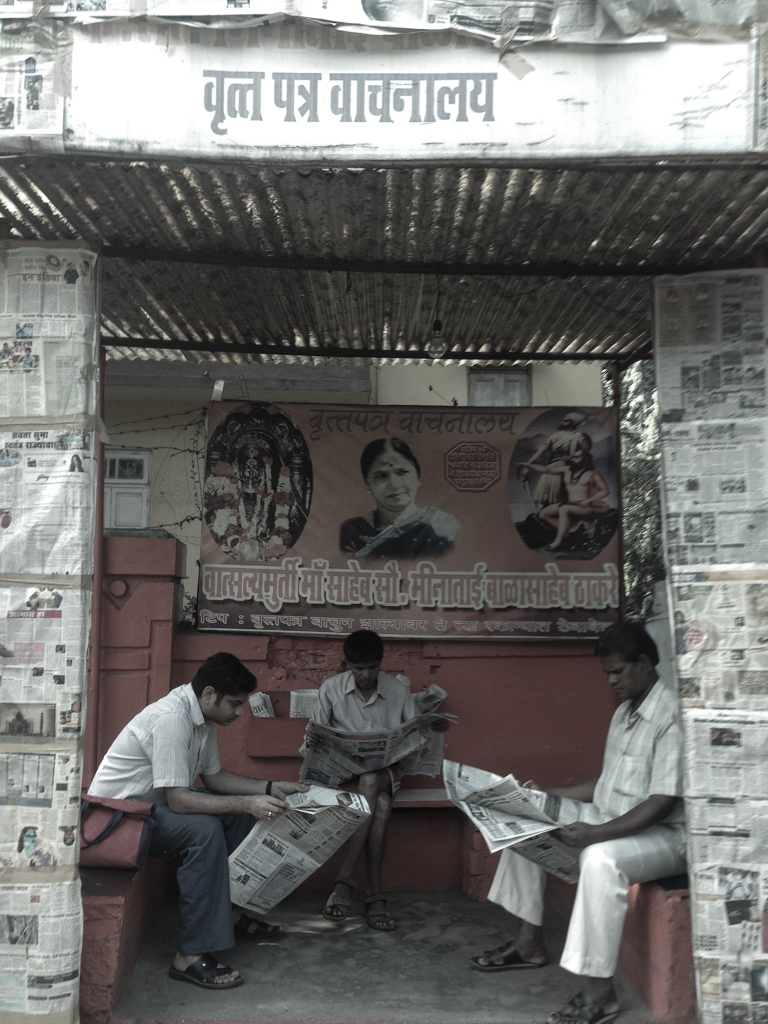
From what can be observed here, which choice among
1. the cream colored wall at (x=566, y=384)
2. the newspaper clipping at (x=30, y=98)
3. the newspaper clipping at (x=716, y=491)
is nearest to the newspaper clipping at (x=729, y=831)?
the newspaper clipping at (x=716, y=491)

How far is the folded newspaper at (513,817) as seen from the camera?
10.8ft

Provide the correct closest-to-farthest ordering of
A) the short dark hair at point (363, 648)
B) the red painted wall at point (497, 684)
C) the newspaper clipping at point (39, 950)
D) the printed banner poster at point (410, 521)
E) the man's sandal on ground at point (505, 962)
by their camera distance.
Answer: the newspaper clipping at point (39, 950) → the man's sandal on ground at point (505, 962) → the short dark hair at point (363, 648) → the red painted wall at point (497, 684) → the printed banner poster at point (410, 521)

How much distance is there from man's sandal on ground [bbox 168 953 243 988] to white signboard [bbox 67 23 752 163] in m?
3.00

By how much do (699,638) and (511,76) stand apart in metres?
2.00

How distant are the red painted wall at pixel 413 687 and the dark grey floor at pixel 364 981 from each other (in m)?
0.60

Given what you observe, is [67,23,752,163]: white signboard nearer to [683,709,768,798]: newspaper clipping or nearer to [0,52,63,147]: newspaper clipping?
[0,52,63,147]: newspaper clipping

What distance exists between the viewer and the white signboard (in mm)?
2840

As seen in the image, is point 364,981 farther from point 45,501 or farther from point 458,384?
point 458,384

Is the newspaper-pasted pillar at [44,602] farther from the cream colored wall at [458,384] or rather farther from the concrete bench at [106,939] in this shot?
the cream colored wall at [458,384]

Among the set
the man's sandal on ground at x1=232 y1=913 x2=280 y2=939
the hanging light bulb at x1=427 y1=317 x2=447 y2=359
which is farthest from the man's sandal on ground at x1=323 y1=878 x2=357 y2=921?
the hanging light bulb at x1=427 y1=317 x2=447 y2=359

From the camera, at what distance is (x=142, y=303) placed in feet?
15.3

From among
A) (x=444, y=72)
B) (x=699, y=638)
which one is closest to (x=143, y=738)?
(x=699, y=638)

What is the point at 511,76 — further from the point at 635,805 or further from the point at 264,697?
the point at 264,697

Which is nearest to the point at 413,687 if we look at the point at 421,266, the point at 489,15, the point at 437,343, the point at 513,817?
the point at 513,817
